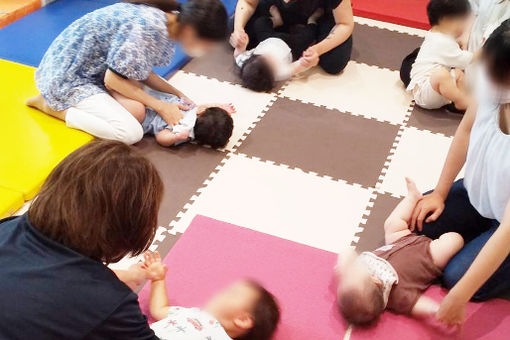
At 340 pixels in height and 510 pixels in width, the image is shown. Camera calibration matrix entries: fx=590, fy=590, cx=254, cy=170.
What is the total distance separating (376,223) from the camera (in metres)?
2.63

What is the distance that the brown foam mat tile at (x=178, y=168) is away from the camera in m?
2.62

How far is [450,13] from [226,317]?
2430 millimetres

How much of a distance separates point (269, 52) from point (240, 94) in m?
0.37

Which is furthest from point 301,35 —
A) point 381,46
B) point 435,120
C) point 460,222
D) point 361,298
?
point 361,298

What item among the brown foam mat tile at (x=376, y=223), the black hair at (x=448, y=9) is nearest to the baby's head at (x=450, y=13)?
the black hair at (x=448, y=9)

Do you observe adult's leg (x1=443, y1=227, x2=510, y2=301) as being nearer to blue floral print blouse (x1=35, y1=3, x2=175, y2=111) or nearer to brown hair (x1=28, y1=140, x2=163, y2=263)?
brown hair (x1=28, y1=140, x2=163, y2=263)

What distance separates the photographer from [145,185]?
1383mm

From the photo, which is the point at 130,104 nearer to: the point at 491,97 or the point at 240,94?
the point at 240,94

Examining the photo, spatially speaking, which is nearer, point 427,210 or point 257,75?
point 427,210

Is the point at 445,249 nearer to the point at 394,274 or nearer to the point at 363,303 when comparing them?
the point at 394,274

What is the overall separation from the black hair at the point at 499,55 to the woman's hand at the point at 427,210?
682 millimetres

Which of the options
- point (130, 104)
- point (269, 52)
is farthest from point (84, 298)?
point (269, 52)

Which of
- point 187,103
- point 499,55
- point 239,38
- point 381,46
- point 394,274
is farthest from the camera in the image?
point 381,46

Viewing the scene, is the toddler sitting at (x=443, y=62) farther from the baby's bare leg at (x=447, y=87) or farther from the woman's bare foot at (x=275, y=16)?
the woman's bare foot at (x=275, y=16)
